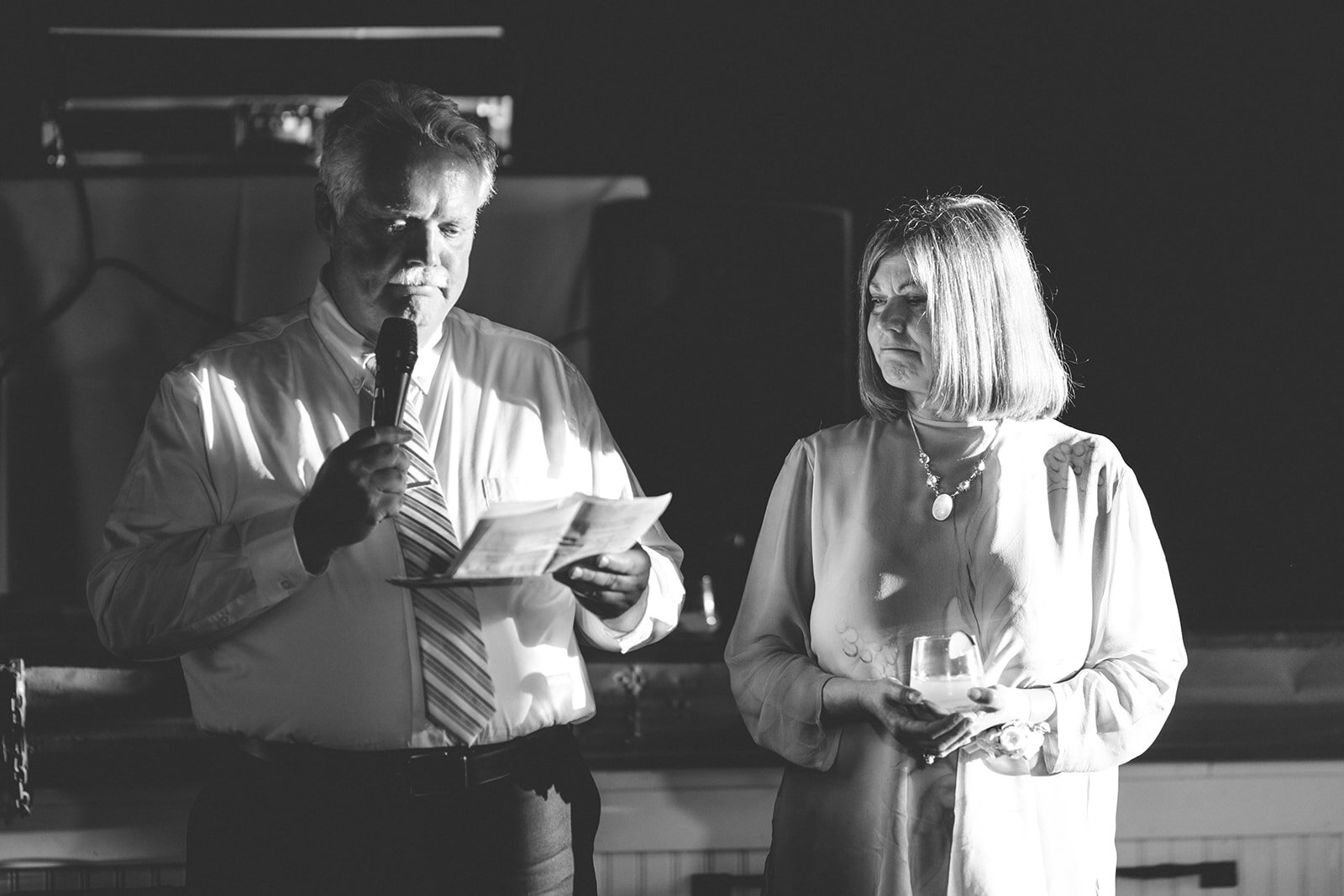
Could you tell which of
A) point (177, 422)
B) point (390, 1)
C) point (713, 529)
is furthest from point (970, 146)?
point (177, 422)

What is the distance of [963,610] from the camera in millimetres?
1689

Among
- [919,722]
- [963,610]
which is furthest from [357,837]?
[963,610]

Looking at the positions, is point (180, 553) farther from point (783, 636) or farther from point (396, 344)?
point (783, 636)

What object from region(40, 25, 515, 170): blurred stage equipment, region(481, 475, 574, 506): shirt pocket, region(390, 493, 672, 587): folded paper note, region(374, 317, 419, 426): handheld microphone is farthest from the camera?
region(40, 25, 515, 170): blurred stage equipment

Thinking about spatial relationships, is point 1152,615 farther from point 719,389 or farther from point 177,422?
point 719,389

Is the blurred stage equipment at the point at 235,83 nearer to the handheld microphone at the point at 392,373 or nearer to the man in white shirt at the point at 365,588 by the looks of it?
the man in white shirt at the point at 365,588

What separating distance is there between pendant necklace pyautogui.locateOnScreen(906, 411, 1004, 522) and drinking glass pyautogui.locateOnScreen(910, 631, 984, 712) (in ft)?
0.85

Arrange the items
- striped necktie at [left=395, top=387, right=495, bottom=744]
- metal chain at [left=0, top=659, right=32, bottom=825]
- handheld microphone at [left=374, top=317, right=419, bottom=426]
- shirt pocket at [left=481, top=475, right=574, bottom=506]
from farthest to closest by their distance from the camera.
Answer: metal chain at [left=0, top=659, right=32, bottom=825]
shirt pocket at [left=481, top=475, right=574, bottom=506]
striped necktie at [left=395, top=387, right=495, bottom=744]
handheld microphone at [left=374, top=317, right=419, bottom=426]

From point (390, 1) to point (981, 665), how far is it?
270cm

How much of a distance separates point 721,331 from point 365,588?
2027mm

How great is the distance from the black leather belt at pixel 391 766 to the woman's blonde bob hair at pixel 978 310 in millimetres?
813

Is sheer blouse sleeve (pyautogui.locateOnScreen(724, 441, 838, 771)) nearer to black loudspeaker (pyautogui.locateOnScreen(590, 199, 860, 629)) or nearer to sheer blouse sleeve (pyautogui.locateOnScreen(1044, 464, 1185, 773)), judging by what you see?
sheer blouse sleeve (pyautogui.locateOnScreen(1044, 464, 1185, 773))

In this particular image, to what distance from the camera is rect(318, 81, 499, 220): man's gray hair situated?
65.7 inches

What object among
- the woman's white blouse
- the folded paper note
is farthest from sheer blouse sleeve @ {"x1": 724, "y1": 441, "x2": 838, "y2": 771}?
the folded paper note
